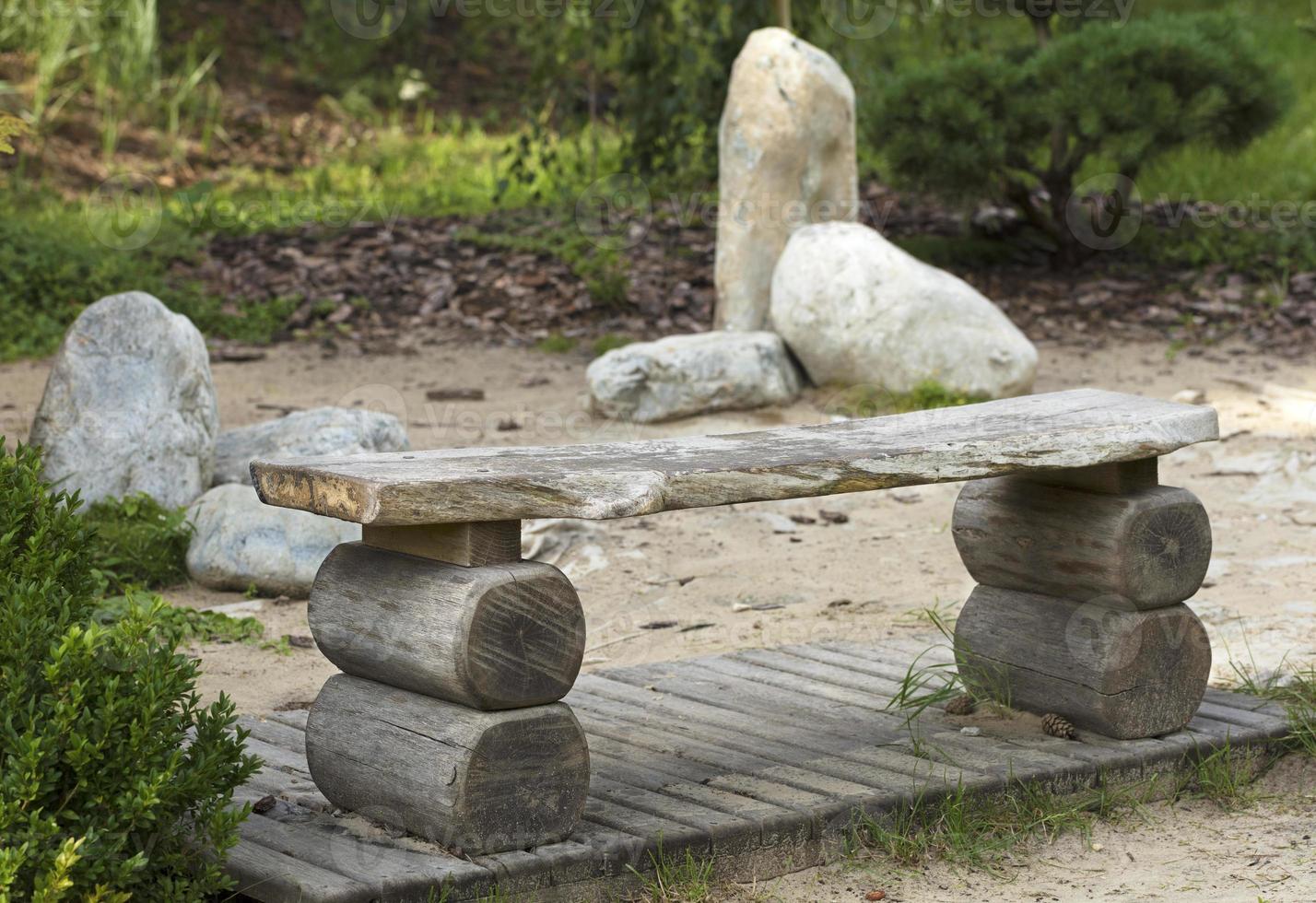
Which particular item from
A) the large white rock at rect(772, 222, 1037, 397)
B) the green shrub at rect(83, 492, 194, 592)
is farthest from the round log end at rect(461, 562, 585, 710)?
the large white rock at rect(772, 222, 1037, 397)

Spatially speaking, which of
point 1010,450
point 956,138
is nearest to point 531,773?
point 1010,450

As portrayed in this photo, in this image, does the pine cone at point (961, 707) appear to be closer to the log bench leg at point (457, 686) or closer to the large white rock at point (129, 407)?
the log bench leg at point (457, 686)

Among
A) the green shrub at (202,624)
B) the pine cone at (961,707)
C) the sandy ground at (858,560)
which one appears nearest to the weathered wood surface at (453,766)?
the sandy ground at (858,560)

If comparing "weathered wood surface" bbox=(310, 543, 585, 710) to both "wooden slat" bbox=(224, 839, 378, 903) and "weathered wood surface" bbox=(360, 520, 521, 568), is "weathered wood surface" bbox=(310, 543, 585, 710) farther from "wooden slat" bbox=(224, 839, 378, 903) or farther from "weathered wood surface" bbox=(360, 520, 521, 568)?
"wooden slat" bbox=(224, 839, 378, 903)

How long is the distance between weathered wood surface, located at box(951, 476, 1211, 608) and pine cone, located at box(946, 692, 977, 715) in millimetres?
312

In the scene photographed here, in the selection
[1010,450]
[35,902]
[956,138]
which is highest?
[956,138]

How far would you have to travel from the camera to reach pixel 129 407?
18.3 feet

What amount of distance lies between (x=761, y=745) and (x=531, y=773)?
2.88ft

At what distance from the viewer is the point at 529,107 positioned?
33.4 ft

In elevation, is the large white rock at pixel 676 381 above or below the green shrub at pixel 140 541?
above

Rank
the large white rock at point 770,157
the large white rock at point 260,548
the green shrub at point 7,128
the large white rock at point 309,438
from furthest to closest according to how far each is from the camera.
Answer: the large white rock at point 770,157 → the large white rock at point 309,438 → the large white rock at point 260,548 → the green shrub at point 7,128

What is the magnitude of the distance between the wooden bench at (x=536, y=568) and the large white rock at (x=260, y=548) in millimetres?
2171

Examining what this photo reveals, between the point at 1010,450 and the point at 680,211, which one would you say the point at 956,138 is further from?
the point at 1010,450

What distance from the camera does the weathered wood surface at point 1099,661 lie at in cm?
352
